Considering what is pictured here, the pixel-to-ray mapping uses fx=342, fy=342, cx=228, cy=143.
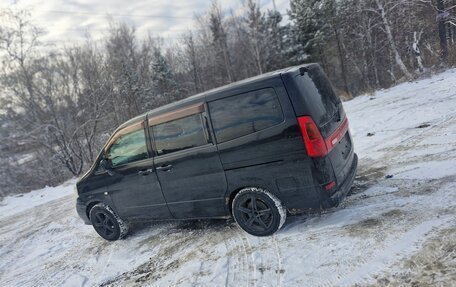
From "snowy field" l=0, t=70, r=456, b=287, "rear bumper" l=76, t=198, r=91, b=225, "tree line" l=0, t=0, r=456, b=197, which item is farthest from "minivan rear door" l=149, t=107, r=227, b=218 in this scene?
"tree line" l=0, t=0, r=456, b=197

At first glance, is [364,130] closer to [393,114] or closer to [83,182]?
[393,114]

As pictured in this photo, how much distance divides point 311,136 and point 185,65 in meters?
47.2

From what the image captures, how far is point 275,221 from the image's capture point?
171 inches

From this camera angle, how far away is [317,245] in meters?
3.95

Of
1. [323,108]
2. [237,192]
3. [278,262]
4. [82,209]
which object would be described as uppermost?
[323,108]

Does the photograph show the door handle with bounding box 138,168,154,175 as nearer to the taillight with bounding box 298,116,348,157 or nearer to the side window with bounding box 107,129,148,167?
the side window with bounding box 107,129,148,167

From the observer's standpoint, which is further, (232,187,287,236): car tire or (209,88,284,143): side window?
(232,187,287,236): car tire

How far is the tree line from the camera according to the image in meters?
20.2

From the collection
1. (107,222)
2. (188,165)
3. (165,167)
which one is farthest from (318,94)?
(107,222)

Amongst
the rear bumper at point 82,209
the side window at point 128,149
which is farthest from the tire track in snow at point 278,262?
the rear bumper at point 82,209

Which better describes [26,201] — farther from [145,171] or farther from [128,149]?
[145,171]

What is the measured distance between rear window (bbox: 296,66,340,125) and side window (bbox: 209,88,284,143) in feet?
1.26

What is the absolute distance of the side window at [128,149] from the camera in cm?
516

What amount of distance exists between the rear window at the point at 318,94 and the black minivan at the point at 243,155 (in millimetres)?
19
